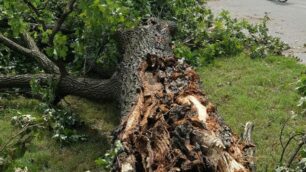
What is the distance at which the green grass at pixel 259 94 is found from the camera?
518 centimetres

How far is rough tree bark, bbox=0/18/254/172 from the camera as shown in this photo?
343 centimetres

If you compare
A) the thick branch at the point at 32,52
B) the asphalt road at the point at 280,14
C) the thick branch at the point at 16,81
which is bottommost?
the asphalt road at the point at 280,14

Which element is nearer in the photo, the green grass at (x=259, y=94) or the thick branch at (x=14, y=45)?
the green grass at (x=259, y=94)

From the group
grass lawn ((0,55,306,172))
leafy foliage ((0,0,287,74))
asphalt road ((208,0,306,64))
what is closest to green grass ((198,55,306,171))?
grass lawn ((0,55,306,172))

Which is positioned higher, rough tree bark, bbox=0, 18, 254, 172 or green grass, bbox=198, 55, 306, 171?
rough tree bark, bbox=0, 18, 254, 172

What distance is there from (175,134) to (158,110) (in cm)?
48

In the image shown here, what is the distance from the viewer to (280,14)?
34.5ft

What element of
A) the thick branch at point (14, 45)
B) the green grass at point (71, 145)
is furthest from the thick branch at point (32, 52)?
the green grass at point (71, 145)

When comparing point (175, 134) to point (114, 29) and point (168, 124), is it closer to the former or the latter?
point (168, 124)

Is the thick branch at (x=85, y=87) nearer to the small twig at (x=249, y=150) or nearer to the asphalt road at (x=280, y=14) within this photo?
the small twig at (x=249, y=150)

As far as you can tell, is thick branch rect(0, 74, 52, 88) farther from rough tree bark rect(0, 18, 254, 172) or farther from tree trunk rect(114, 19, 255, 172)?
tree trunk rect(114, 19, 255, 172)

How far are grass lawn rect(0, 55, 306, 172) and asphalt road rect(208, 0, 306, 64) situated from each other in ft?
3.28

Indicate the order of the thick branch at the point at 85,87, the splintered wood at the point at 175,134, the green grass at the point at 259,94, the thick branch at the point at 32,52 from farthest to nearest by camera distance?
1. the thick branch at the point at 32,52
2. the thick branch at the point at 85,87
3. the green grass at the point at 259,94
4. the splintered wood at the point at 175,134

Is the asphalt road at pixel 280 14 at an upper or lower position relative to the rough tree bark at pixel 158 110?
lower
